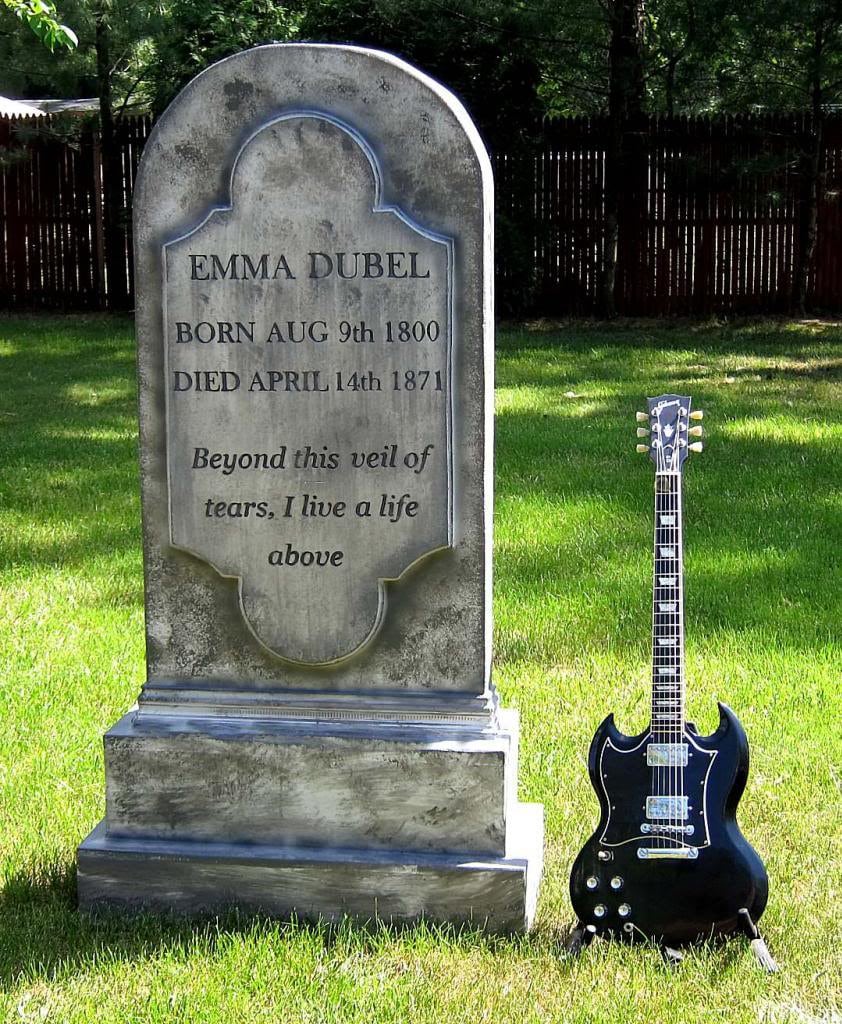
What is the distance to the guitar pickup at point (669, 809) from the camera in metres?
3.43

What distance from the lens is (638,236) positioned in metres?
16.9

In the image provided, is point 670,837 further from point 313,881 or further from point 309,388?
point 309,388

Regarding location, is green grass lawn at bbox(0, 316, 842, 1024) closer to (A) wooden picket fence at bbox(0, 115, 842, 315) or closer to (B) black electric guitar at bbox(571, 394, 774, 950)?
(B) black electric guitar at bbox(571, 394, 774, 950)

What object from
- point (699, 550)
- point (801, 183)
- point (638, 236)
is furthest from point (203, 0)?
point (699, 550)

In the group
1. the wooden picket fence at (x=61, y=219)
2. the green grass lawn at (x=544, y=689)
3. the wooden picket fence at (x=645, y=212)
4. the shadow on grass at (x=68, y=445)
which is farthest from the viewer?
the wooden picket fence at (x=61, y=219)

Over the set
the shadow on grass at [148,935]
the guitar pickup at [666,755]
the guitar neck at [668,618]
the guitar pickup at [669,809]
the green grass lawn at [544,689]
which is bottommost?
the shadow on grass at [148,935]

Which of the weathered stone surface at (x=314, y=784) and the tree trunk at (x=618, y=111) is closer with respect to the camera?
the weathered stone surface at (x=314, y=784)

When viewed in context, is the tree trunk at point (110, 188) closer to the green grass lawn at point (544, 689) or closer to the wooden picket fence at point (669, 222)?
the wooden picket fence at point (669, 222)

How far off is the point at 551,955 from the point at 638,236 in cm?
1432

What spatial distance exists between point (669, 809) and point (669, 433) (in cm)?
92

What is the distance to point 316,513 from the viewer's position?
3.70 meters

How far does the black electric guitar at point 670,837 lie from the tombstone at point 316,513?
0.26 metres

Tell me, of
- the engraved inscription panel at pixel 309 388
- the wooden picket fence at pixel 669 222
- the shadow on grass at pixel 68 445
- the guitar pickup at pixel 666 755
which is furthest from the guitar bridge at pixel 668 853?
the wooden picket fence at pixel 669 222

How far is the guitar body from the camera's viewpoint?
3.41 metres
